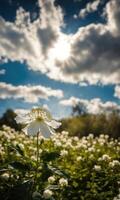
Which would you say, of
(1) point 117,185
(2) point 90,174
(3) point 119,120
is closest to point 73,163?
(2) point 90,174

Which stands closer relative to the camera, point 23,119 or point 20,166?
point 20,166

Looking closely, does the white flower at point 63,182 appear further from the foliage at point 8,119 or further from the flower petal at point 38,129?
the foliage at point 8,119

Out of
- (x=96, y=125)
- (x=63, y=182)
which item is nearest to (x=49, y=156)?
(x=63, y=182)

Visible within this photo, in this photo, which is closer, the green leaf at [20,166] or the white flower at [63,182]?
the green leaf at [20,166]

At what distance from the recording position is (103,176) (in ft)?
19.1

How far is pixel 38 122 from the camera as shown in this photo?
10.4 feet

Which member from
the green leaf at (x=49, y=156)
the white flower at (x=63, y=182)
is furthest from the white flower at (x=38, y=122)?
the white flower at (x=63, y=182)

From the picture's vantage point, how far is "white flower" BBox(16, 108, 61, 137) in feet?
10.2

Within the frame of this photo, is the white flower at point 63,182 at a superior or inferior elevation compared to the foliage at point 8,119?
inferior

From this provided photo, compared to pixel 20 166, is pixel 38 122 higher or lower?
higher

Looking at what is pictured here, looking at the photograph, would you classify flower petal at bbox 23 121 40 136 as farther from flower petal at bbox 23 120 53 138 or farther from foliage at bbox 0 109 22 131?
foliage at bbox 0 109 22 131

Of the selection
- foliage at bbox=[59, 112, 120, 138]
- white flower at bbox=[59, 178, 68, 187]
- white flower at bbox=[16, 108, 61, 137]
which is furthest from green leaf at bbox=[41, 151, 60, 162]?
foliage at bbox=[59, 112, 120, 138]

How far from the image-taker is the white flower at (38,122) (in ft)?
10.2

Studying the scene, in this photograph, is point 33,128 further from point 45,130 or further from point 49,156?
point 49,156
